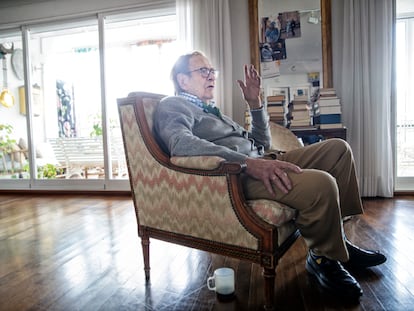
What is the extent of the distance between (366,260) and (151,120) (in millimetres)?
1182

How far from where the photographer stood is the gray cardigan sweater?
1250 millimetres

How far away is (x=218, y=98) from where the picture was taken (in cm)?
330

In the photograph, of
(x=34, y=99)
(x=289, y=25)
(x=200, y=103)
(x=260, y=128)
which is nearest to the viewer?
(x=200, y=103)

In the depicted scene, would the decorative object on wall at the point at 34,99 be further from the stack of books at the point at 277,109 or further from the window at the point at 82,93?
the stack of books at the point at 277,109

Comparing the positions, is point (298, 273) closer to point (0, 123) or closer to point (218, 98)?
point (218, 98)

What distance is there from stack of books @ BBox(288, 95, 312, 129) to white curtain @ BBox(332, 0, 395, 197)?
524 mm

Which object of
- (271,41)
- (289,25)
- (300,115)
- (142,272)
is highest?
(289,25)

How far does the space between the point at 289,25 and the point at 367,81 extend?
36.4 inches


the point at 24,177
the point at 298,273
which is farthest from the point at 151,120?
the point at 24,177

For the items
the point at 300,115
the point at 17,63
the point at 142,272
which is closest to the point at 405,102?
the point at 300,115

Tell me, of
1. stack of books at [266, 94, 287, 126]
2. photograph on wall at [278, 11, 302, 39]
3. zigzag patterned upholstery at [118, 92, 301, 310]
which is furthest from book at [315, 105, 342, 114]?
zigzag patterned upholstery at [118, 92, 301, 310]

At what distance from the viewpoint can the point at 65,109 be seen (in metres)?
5.07

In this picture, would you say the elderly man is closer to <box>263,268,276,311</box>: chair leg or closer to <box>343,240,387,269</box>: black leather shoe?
<box>343,240,387,269</box>: black leather shoe

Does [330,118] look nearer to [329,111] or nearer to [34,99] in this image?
[329,111]
